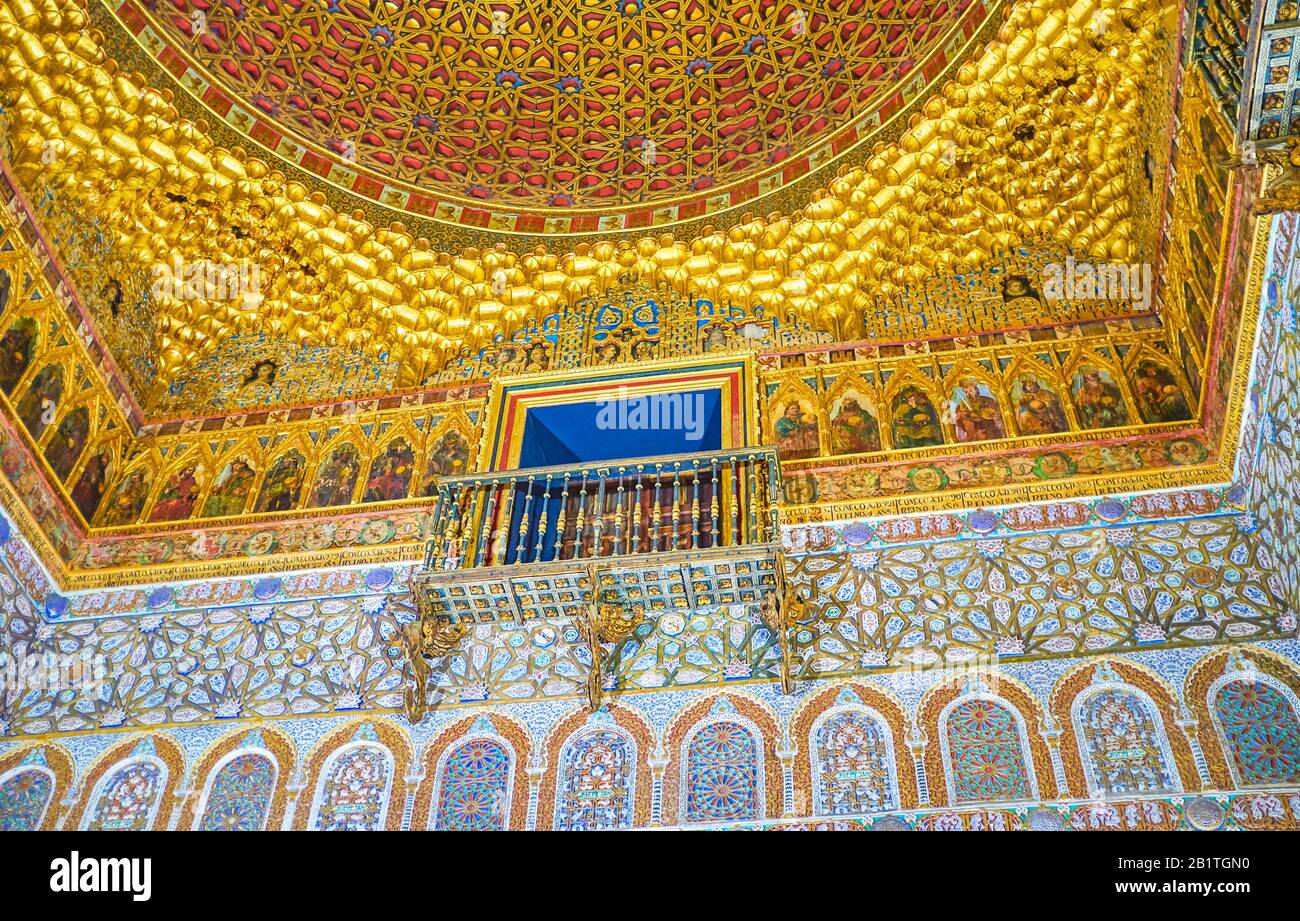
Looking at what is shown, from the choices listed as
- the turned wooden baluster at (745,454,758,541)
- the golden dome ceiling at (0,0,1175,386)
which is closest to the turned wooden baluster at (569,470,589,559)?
the turned wooden baluster at (745,454,758,541)

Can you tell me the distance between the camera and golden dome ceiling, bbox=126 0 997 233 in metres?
12.1

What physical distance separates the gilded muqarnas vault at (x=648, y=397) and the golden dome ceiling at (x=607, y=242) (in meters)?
0.04

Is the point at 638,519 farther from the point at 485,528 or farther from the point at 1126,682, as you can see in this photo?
the point at 1126,682

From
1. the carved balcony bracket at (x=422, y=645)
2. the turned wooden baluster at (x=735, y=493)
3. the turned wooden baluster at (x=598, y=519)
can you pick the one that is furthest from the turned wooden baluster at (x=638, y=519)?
the carved balcony bracket at (x=422, y=645)

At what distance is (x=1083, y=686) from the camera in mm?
8109

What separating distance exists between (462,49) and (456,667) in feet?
23.3

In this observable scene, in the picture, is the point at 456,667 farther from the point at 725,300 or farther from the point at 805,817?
the point at 725,300

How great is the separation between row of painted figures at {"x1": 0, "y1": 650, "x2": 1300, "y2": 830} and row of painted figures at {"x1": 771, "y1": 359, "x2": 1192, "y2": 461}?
7.82ft

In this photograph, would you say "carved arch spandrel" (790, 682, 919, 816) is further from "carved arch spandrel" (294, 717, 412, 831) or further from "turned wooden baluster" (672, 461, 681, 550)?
"carved arch spandrel" (294, 717, 412, 831)

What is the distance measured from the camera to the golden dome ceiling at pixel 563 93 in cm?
1212

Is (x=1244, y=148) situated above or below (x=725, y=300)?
below

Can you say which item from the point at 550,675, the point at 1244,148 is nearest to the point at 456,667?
the point at 550,675

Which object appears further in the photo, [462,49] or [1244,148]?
[462,49]

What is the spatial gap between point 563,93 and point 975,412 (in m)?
5.89
